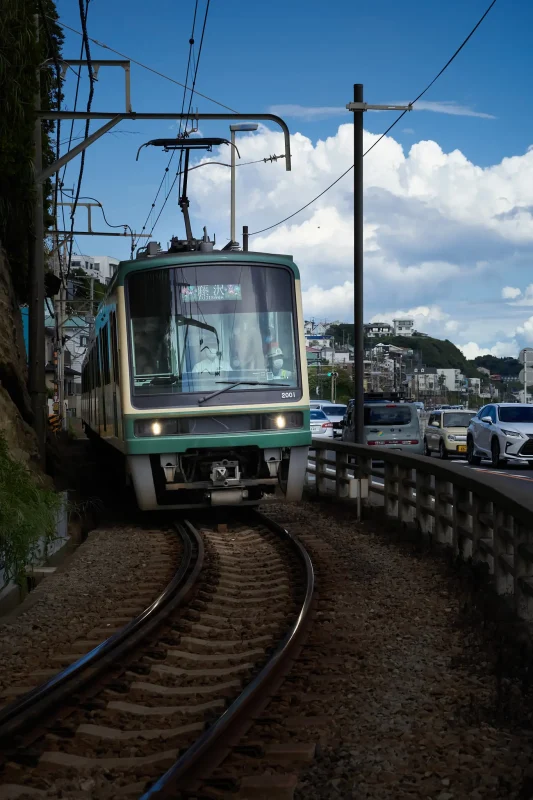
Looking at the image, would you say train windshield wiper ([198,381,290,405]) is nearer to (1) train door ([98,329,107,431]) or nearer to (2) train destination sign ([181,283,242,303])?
(2) train destination sign ([181,283,242,303])

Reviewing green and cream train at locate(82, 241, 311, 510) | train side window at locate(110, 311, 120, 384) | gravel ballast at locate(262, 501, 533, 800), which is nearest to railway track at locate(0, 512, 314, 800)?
gravel ballast at locate(262, 501, 533, 800)

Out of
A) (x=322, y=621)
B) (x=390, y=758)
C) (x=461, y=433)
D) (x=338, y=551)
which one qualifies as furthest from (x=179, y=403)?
(x=461, y=433)

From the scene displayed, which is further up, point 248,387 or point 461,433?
point 248,387

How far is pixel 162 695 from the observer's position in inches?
222

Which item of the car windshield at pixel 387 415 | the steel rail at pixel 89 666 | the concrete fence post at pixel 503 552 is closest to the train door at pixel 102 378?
the steel rail at pixel 89 666

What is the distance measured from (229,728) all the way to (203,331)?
8.18m

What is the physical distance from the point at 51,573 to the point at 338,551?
314 centimetres

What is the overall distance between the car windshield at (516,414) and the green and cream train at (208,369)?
→ 12884 millimetres

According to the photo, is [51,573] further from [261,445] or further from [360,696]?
[360,696]

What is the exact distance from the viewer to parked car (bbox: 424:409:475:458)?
30.9 m

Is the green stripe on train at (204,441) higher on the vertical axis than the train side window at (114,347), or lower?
lower

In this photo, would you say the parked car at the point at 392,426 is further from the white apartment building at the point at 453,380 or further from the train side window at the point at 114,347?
the white apartment building at the point at 453,380

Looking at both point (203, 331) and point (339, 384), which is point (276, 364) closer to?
point (203, 331)

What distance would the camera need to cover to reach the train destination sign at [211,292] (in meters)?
12.6
